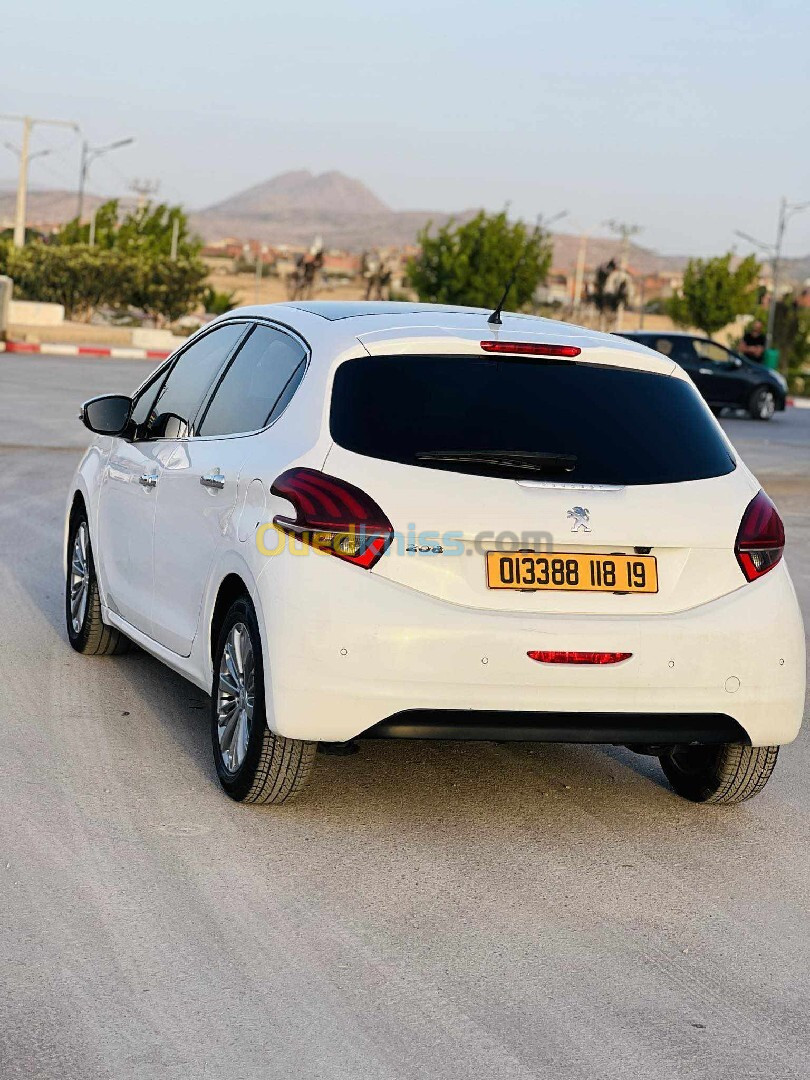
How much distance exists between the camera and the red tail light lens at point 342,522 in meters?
5.38

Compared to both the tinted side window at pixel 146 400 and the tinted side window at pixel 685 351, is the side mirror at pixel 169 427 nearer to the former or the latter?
the tinted side window at pixel 146 400

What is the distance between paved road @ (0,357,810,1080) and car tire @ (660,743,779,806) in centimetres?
8

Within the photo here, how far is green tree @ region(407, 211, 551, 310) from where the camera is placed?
77.9 m

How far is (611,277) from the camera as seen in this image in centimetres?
8144

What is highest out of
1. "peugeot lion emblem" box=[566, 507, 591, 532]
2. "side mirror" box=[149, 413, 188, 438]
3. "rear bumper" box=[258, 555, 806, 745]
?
"peugeot lion emblem" box=[566, 507, 591, 532]

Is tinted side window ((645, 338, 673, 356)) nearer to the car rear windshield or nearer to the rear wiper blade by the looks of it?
the car rear windshield

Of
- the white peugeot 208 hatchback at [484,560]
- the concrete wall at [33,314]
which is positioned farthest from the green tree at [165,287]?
the white peugeot 208 hatchback at [484,560]

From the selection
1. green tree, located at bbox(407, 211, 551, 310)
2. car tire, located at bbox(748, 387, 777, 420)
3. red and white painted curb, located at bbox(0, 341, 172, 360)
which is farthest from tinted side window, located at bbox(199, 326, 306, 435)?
green tree, located at bbox(407, 211, 551, 310)

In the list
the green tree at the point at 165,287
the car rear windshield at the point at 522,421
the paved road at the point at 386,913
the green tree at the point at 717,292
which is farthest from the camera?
the green tree at the point at 717,292

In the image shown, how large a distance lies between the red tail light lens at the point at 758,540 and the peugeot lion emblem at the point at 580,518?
1.79 ft

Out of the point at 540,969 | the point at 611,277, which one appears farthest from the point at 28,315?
the point at 540,969

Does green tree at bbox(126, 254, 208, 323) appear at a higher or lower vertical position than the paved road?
lower

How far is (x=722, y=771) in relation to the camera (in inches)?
243

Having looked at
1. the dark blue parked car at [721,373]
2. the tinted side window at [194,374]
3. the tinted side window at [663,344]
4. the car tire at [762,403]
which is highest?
the tinted side window at [194,374]
